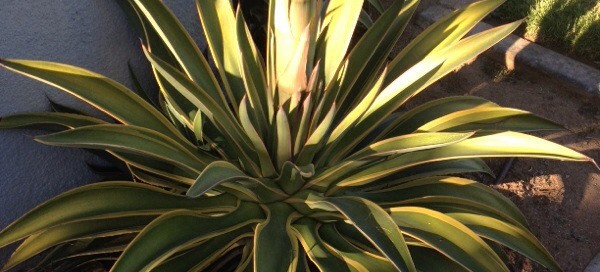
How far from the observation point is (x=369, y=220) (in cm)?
141

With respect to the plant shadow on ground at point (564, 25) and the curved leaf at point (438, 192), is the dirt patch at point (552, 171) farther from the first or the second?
the curved leaf at point (438, 192)

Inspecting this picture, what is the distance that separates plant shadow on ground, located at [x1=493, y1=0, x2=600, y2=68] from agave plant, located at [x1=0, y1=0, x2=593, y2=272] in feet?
5.97

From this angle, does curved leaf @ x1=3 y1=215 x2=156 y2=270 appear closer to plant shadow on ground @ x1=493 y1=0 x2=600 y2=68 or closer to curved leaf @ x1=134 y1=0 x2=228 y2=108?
curved leaf @ x1=134 y1=0 x2=228 y2=108

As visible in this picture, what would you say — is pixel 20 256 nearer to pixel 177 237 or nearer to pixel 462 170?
pixel 177 237

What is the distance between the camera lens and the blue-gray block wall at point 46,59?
65.7 inches

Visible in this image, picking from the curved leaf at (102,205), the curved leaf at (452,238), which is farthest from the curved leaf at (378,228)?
the curved leaf at (102,205)

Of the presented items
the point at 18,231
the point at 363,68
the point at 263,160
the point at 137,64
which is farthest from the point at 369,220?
the point at 137,64

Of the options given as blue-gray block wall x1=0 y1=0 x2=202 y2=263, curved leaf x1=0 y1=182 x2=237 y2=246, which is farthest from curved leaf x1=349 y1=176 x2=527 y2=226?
blue-gray block wall x1=0 y1=0 x2=202 y2=263

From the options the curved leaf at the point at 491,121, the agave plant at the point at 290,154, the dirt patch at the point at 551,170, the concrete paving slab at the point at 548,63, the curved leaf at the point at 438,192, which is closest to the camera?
the agave plant at the point at 290,154

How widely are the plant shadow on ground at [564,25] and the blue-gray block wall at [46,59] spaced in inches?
96.6

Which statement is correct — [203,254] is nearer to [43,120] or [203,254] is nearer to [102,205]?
[102,205]

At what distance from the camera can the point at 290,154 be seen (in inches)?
62.9

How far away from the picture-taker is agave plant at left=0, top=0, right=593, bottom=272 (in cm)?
141

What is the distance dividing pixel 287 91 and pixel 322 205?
12.8 inches
